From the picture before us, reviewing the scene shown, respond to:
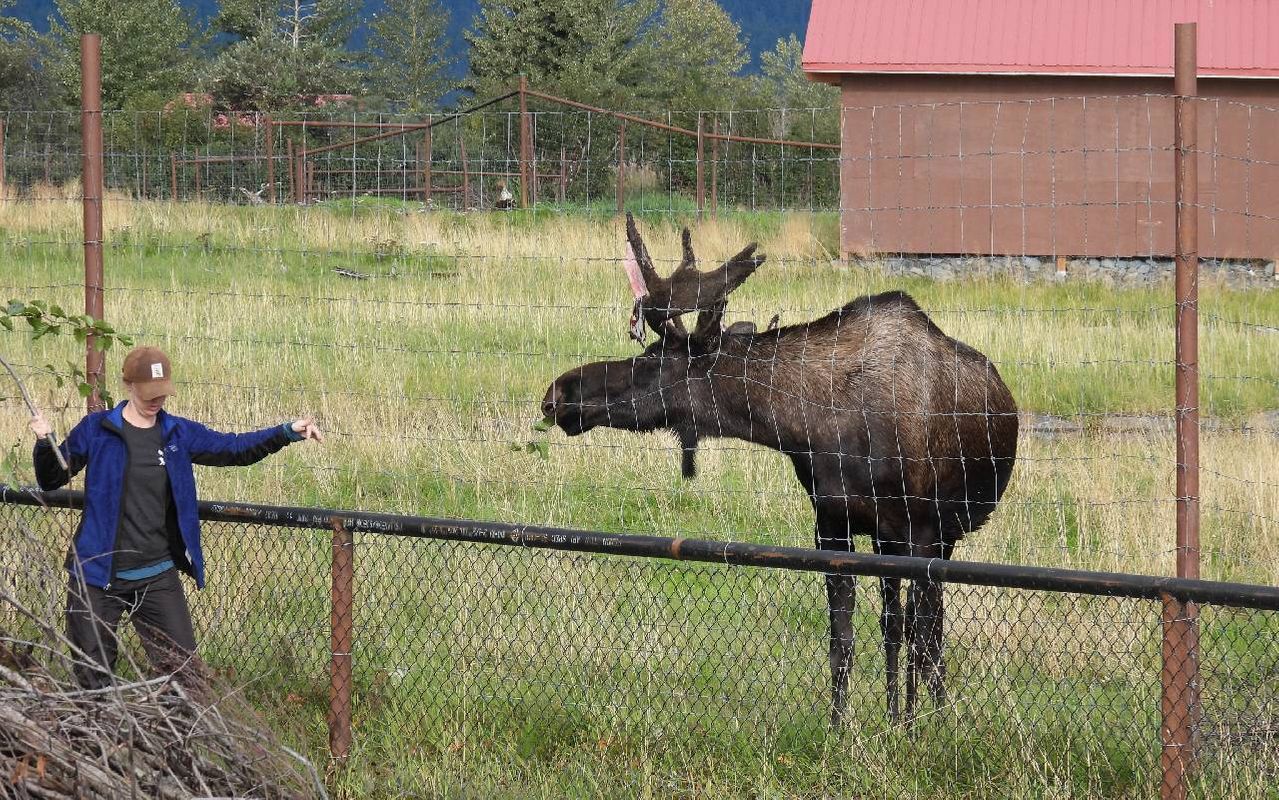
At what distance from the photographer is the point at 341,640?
19.8ft

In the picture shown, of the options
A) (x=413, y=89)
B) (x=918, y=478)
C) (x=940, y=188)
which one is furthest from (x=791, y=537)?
(x=413, y=89)

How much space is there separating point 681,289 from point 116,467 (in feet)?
9.19

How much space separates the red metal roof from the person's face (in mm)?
17702

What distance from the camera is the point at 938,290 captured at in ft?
59.8

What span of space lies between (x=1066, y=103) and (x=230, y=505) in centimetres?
1867

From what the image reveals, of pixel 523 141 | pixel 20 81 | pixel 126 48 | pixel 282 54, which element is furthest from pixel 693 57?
pixel 523 141

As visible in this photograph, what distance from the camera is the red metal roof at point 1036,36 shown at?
72.3ft

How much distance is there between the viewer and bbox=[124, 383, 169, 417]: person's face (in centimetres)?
602

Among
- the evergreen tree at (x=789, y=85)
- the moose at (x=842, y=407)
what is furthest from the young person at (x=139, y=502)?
the evergreen tree at (x=789, y=85)

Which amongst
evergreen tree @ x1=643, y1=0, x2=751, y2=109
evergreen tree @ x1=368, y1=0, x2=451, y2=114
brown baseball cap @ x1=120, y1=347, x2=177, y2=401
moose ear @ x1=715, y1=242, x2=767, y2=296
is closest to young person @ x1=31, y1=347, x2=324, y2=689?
brown baseball cap @ x1=120, y1=347, x2=177, y2=401

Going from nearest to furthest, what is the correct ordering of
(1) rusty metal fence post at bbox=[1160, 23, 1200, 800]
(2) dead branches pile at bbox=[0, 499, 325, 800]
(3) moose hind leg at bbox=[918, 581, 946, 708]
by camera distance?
(2) dead branches pile at bbox=[0, 499, 325, 800], (1) rusty metal fence post at bbox=[1160, 23, 1200, 800], (3) moose hind leg at bbox=[918, 581, 946, 708]

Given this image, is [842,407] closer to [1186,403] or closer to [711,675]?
[711,675]

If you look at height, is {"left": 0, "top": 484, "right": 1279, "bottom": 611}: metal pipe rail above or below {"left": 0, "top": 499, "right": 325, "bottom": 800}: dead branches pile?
above

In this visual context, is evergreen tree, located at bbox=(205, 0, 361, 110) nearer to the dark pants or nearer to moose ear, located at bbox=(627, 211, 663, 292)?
moose ear, located at bbox=(627, 211, 663, 292)
